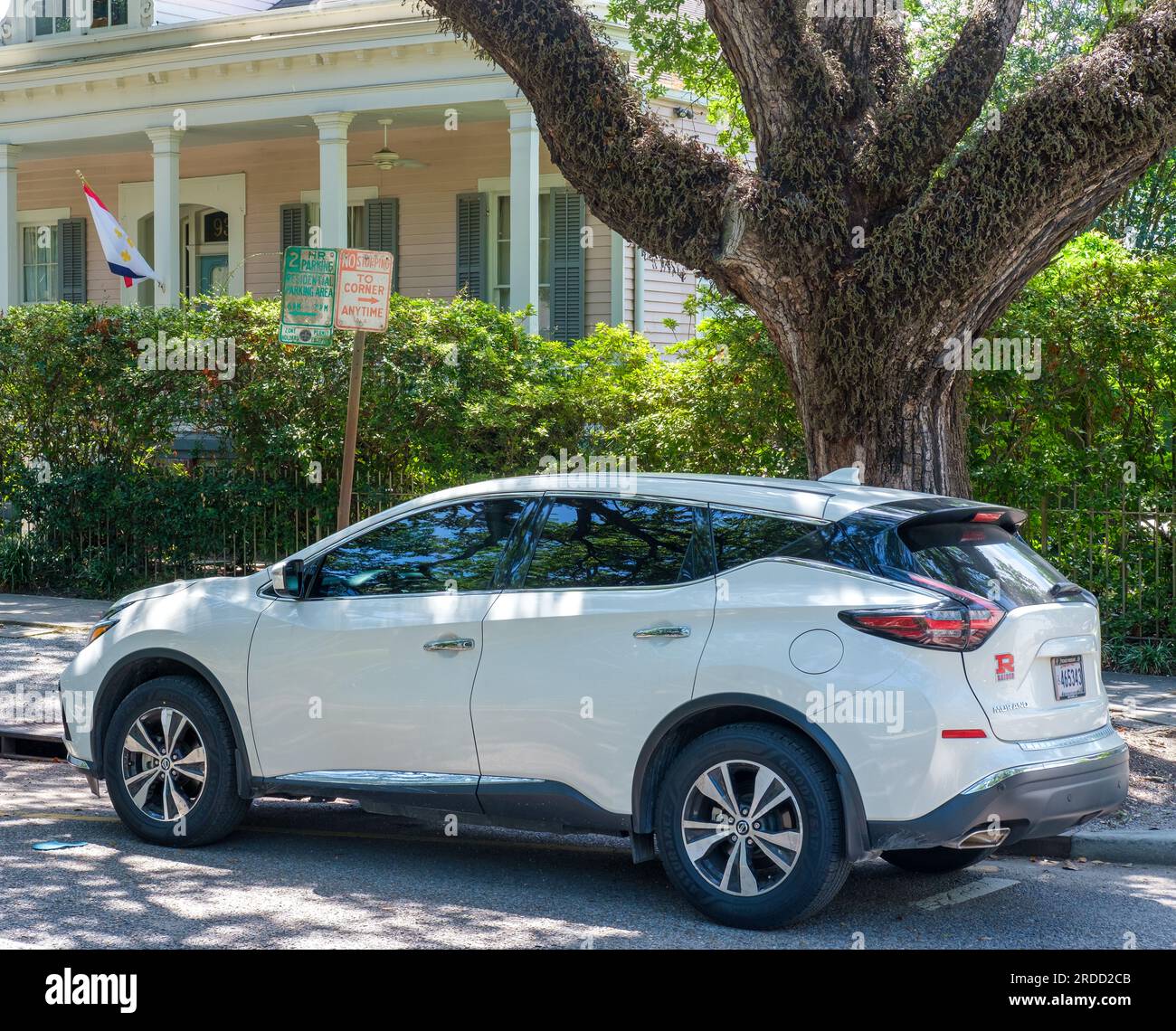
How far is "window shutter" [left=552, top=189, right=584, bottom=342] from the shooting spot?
2089 cm

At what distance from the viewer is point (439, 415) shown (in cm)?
1462

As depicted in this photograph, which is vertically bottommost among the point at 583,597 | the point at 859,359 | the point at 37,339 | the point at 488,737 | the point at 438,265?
the point at 488,737

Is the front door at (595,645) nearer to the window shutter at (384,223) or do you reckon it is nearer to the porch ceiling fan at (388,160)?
the porch ceiling fan at (388,160)

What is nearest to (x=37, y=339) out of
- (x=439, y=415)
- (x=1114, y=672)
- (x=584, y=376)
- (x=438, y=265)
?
(x=439, y=415)

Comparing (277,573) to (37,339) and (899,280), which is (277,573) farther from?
(37,339)

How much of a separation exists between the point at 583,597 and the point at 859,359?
310cm

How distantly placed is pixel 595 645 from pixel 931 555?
1.39m

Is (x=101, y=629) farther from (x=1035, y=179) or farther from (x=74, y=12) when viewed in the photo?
(x=74, y=12)

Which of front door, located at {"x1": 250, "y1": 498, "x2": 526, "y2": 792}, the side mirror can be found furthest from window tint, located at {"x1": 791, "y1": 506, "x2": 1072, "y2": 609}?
the side mirror

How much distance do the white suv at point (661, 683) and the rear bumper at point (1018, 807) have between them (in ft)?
0.03

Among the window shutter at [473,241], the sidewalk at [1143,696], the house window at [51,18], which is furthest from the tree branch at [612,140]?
the house window at [51,18]

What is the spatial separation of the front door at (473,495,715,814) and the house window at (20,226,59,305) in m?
21.9

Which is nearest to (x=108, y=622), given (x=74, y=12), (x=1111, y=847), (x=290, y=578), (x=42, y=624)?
(x=290, y=578)

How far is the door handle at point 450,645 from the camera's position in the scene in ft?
20.6
